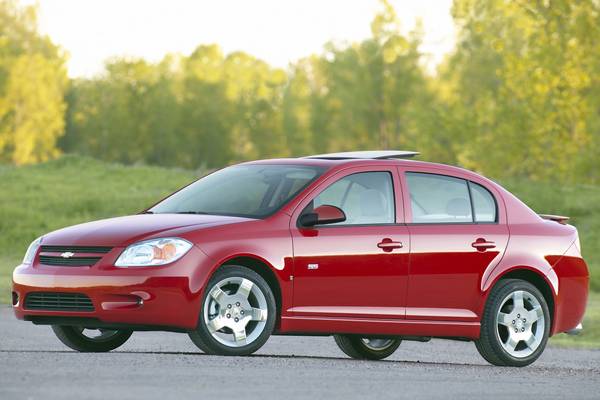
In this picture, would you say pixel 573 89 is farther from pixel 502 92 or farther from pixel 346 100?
pixel 346 100

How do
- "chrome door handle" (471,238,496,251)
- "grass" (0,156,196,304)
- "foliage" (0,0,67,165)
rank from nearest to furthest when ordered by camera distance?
1. "chrome door handle" (471,238,496,251)
2. "grass" (0,156,196,304)
3. "foliage" (0,0,67,165)

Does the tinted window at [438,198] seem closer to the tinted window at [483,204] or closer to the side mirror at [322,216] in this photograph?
the tinted window at [483,204]

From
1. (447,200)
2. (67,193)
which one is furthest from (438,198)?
(67,193)

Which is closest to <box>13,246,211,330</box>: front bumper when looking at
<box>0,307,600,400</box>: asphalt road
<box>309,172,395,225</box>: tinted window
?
<box>0,307,600,400</box>: asphalt road

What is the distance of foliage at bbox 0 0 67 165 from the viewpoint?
3999 inches

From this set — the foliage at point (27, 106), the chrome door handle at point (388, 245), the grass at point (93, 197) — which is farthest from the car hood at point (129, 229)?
the foliage at point (27, 106)

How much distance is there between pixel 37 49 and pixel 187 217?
334 feet

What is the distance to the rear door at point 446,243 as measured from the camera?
12.3 m

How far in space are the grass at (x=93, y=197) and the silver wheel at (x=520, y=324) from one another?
23.1m

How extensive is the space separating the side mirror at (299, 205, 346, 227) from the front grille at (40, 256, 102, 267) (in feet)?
5.38

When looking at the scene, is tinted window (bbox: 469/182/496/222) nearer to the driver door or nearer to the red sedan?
the red sedan

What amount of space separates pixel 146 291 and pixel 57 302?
74 centimetres

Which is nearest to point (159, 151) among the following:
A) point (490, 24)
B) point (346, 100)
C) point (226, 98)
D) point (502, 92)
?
point (226, 98)

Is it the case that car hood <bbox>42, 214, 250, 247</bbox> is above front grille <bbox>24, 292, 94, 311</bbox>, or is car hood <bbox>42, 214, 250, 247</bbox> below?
above
